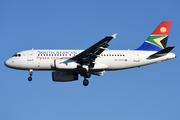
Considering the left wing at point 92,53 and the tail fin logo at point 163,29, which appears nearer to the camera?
the left wing at point 92,53

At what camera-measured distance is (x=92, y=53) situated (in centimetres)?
3934

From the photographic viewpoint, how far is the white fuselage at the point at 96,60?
41.3 m

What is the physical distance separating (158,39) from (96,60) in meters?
10.2

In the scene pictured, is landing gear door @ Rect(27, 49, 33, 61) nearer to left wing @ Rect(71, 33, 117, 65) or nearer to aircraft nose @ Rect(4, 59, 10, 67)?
aircraft nose @ Rect(4, 59, 10, 67)

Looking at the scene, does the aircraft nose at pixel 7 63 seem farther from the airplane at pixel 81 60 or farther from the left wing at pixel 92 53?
the left wing at pixel 92 53

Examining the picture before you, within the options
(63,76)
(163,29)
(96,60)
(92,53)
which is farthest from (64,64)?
(163,29)

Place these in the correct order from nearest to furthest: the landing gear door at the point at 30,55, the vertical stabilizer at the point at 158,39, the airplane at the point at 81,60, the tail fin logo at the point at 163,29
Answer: the airplane at the point at 81,60, the landing gear door at the point at 30,55, the vertical stabilizer at the point at 158,39, the tail fin logo at the point at 163,29

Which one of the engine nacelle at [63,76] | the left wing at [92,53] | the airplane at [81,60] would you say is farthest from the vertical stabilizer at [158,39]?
the engine nacelle at [63,76]

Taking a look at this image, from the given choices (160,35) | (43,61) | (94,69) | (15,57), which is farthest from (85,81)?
(160,35)

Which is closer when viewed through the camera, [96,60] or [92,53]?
[92,53]

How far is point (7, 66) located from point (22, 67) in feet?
7.24

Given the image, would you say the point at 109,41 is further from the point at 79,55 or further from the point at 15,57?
the point at 15,57

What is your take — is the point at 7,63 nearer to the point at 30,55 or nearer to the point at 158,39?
the point at 30,55

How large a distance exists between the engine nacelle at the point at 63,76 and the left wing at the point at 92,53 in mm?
4321
